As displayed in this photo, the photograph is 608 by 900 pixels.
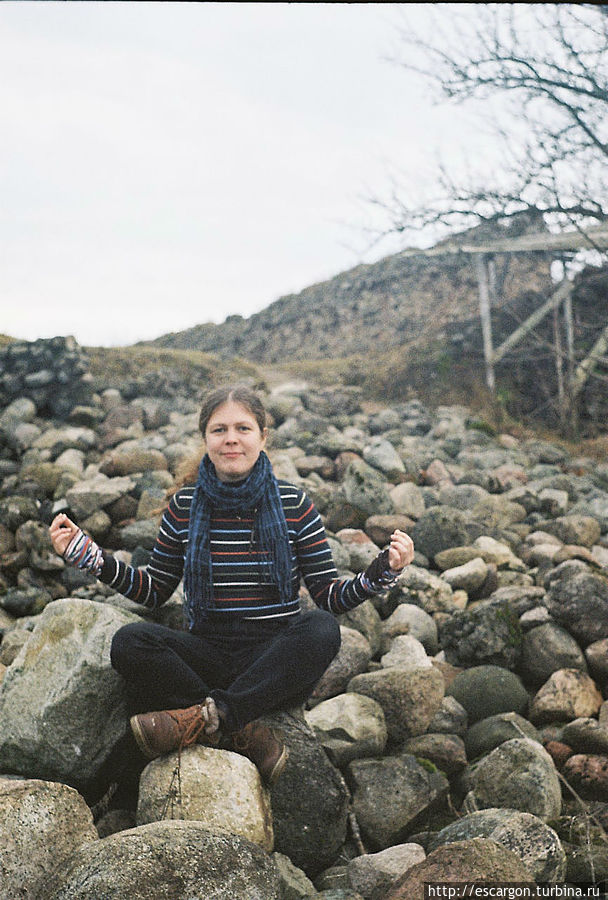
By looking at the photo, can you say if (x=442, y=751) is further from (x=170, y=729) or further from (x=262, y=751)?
(x=170, y=729)

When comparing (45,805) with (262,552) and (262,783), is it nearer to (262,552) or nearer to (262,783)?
Answer: (262,783)

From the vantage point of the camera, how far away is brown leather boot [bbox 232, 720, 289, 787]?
7.91 ft

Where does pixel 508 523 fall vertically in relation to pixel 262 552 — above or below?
below

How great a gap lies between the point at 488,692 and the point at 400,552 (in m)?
1.23

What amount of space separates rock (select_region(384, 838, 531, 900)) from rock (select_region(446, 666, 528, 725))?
1.61 metres

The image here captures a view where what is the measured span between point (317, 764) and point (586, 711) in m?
1.47

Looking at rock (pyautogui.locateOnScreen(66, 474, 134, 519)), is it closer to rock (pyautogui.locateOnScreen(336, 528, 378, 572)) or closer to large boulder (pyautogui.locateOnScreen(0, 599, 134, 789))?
rock (pyautogui.locateOnScreen(336, 528, 378, 572))

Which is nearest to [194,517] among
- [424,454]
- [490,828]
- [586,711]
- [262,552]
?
[262,552]

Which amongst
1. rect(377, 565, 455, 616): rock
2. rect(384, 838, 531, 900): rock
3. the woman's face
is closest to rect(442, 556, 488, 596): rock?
rect(377, 565, 455, 616): rock

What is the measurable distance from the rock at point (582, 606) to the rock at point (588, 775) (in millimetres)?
861

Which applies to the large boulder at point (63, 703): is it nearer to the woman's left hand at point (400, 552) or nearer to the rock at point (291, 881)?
the rock at point (291, 881)

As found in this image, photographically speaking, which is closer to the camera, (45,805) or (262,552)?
(45,805)

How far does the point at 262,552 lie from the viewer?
9.15ft

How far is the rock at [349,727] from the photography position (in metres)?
2.86
